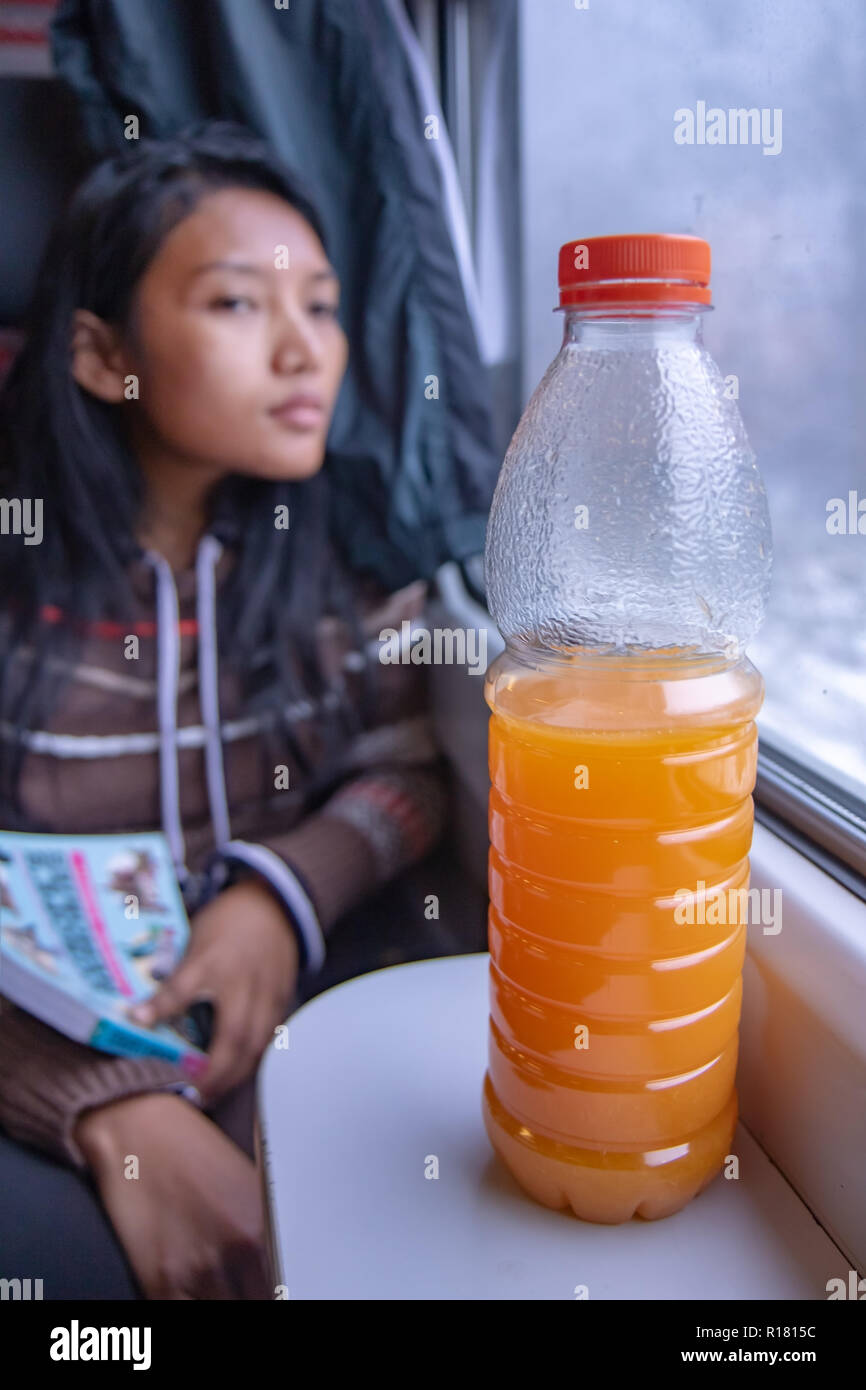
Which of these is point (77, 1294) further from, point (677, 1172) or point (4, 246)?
point (4, 246)

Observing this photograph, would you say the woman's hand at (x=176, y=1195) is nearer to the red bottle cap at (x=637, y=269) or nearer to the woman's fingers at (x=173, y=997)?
the woman's fingers at (x=173, y=997)

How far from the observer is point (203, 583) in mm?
1312

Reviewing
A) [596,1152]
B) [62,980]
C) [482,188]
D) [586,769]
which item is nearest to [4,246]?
[482,188]

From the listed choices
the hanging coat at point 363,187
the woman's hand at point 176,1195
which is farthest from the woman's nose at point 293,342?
the woman's hand at point 176,1195

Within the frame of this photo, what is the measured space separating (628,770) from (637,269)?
0.87 feet

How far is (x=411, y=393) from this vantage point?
1.34m

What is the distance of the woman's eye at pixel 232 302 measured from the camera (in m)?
1.19

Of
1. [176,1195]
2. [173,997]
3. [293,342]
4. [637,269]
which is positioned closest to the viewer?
[637,269]

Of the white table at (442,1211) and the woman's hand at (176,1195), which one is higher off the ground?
the white table at (442,1211)

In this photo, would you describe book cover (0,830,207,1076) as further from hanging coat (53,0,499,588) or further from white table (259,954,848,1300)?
hanging coat (53,0,499,588)

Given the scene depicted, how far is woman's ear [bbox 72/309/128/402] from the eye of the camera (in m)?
1.22

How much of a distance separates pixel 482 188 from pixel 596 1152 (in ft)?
4.88

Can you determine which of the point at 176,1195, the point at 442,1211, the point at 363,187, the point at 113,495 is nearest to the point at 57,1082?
the point at 176,1195

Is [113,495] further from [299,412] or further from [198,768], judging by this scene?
[198,768]
